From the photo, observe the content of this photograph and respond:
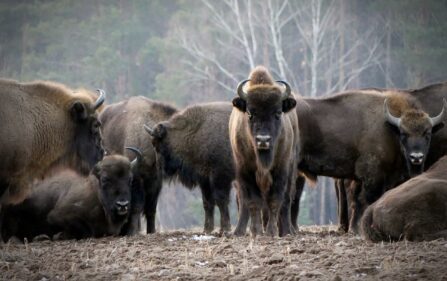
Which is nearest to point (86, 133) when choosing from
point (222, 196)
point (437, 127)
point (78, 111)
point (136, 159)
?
point (78, 111)

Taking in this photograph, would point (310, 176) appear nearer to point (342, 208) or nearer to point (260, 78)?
point (342, 208)

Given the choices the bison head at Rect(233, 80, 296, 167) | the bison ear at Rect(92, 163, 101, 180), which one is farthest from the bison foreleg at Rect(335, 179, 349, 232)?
the bison ear at Rect(92, 163, 101, 180)

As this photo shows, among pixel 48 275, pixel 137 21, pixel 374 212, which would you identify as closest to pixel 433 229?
pixel 374 212

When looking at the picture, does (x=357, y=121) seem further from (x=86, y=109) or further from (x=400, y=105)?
(x=86, y=109)

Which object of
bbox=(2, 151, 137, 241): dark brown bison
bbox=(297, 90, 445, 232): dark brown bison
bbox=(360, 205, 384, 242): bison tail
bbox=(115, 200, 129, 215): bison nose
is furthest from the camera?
bbox=(297, 90, 445, 232): dark brown bison

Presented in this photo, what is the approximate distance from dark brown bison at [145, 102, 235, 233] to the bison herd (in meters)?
0.02

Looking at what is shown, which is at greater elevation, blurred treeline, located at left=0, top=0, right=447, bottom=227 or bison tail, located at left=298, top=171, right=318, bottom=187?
blurred treeline, located at left=0, top=0, right=447, bottom=227

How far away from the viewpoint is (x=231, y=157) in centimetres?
1451

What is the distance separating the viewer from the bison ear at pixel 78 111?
41.6 ft

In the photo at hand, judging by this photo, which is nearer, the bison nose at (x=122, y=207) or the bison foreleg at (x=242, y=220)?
the bison foreleg at (x=242, y=220)

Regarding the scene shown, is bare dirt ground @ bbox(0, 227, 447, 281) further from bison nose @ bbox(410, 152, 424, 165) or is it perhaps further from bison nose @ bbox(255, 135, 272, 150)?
bison nose @ bbox(410, 152, 424, 165)

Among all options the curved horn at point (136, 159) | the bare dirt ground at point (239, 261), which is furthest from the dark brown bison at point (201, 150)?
the bare dirt ground at point (239, 261)

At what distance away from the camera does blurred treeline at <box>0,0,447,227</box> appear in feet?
137

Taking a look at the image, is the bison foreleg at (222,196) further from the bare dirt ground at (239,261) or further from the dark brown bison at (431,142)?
the bare dirt ground at (239,261)
